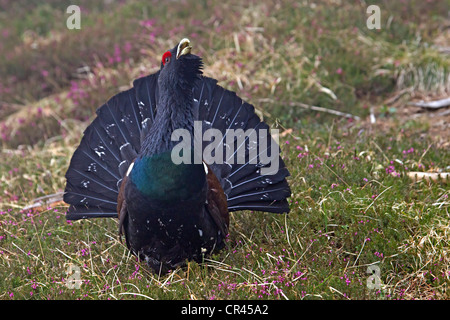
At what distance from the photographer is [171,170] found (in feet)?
13.8

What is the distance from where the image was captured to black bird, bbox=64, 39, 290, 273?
4266 millimetres

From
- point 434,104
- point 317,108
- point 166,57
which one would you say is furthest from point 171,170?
point 434,104

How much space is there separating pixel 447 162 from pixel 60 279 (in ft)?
12.8

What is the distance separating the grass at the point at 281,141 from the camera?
4379mm

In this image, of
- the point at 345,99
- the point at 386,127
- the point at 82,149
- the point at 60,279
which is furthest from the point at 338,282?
the point at 345,99

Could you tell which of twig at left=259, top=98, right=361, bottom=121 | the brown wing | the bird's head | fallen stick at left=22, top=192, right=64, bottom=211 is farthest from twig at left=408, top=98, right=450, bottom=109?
fallen stick at left=22, top=192, right=64, bottom=211

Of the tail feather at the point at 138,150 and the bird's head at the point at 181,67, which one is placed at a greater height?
the bird's head at the point at 181,67

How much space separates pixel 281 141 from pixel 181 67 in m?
2.55

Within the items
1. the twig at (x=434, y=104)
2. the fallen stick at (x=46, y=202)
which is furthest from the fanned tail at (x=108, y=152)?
the twig at (x=434, y=104)

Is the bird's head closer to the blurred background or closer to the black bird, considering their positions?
the black bird

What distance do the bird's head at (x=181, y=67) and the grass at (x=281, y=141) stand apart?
1462 millimetres

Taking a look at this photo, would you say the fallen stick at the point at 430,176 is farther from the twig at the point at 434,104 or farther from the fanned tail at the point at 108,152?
the fanned tail at the point at 108,152

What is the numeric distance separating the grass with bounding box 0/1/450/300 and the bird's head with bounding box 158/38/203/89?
4.80ft
